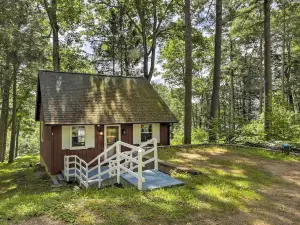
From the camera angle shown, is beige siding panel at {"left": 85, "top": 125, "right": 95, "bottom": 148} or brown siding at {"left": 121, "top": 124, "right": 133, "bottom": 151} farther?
brown siding at {"left": 121, "top": 124, "right": 133, "bottom": 151}

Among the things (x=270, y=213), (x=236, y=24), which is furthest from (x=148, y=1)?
(x=270, y=213)

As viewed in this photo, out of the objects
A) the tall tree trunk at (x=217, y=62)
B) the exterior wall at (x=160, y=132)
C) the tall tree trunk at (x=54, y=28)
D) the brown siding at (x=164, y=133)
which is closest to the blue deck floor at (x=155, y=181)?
the exterior wall at (x=160, y=132)

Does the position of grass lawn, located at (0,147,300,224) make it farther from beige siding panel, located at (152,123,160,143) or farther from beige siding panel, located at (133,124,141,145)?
beige siding panel, located at (152,123,160,143)

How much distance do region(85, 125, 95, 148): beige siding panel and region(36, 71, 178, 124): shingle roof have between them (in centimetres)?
41

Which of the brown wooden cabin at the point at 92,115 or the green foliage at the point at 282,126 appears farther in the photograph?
the green foliage at the point at 282,126

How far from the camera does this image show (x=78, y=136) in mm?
11742

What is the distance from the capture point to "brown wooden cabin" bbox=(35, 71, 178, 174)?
37.0 ft

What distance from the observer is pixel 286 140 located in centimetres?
1225

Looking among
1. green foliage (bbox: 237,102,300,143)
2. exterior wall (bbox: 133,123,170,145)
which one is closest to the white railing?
exterior wall (bbox: 133,123,170,145)

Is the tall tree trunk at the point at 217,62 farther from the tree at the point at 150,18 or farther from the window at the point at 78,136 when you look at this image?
the window at the point at 78,136

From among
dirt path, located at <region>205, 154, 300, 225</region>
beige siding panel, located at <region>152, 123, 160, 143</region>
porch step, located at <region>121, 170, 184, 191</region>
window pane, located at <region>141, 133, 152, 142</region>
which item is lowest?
dirt path, located at <region>205, 154, 300, 225</region>

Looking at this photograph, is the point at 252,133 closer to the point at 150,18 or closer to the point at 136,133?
the point at 136,133

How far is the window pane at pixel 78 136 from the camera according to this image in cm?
1158

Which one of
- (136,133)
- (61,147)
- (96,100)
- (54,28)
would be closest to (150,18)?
(54,28)
